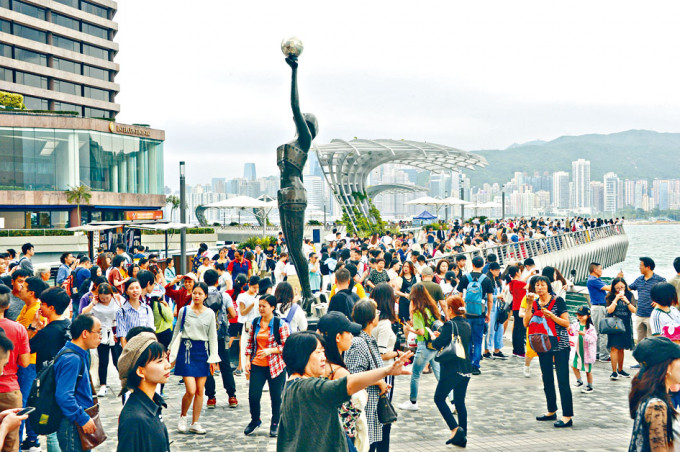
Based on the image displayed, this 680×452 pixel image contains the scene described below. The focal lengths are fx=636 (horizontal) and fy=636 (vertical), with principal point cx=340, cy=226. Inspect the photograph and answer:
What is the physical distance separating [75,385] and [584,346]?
6663 millimetres

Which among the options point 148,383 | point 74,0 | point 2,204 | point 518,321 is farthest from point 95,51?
point 148,383

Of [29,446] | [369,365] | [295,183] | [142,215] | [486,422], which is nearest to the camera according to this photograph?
[369,365]

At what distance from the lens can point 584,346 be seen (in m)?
8.62

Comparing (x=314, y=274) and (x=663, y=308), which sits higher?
(x=663, y=308)

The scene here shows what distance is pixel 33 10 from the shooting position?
195 ft

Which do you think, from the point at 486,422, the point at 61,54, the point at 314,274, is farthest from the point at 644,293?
the point at 61,54

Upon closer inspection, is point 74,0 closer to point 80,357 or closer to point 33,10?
point 33,10

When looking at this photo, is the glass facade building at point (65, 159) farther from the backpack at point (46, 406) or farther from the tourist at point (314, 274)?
the backpack at point (46, 406)

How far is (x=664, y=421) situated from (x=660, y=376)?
0.93ft

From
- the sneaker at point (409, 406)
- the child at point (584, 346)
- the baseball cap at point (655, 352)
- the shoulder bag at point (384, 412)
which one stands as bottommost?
the sneaker at point (409, 406)

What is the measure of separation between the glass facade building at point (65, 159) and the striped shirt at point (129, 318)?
39.0m

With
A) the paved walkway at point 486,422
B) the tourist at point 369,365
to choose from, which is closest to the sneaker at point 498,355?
the paved walkway at point 486,422

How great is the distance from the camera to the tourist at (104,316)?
8.20 m

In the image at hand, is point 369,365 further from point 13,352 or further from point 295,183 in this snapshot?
point 295,183
